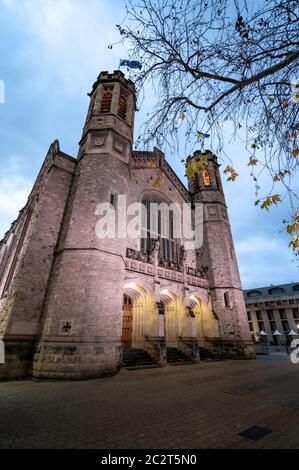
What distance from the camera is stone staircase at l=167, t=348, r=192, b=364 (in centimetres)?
1319

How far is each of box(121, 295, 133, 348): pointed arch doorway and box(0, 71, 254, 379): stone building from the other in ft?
0.20

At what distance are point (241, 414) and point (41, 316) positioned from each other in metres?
9.17

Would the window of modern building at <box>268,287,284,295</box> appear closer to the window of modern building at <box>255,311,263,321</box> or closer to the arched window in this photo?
the window of modern building at <box>255,311,263,321</box>

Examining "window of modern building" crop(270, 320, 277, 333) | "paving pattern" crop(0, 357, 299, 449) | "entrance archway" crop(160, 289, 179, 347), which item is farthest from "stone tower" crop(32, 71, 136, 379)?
"window of modern building" crop(270, 320, 277, 333)

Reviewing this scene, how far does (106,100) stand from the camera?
16.3m

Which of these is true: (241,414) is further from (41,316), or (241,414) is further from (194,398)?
(41,316)

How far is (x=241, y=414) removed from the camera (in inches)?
175

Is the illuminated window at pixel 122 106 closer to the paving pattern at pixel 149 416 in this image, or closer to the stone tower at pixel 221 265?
the stone tower at pixel 221 265

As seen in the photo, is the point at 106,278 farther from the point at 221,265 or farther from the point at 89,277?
the point at 221,265

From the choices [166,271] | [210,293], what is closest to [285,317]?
[210,293]

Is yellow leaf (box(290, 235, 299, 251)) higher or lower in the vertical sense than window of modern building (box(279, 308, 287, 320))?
lower

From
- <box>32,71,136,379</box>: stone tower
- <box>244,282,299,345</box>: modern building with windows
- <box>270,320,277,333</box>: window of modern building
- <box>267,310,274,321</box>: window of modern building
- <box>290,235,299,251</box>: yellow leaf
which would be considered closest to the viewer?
<box>290,235,299,251</box>: yellow leaf
